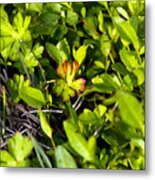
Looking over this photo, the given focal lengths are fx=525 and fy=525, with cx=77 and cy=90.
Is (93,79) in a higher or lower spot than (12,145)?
higher

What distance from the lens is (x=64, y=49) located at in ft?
6.11

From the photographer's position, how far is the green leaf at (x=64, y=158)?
1.85 meters

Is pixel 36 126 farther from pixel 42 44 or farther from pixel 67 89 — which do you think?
pixel 42 44

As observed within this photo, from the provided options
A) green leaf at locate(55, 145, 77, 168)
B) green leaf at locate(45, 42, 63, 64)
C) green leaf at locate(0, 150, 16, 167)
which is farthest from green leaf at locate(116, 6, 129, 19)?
green leaf at locate(0, 150, 16, 167)

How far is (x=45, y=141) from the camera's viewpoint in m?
1.86

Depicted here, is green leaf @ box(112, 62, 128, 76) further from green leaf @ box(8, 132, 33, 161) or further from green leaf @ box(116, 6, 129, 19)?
green leaf @ box(8, 132, 33, 161)

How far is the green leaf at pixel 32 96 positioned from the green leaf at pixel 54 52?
0.13 meters

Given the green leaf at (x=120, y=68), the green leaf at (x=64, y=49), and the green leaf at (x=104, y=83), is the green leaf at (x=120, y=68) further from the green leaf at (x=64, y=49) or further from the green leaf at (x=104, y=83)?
the green leaf at (x=64, y=49)

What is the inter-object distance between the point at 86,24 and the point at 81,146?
429 mm

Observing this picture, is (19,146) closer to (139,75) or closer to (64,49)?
(64,49)

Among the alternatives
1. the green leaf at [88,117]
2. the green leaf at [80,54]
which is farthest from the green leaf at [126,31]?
the green leaf at [88,117]

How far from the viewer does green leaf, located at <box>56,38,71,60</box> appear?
1.86 meters

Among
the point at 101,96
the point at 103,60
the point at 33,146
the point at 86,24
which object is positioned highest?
the point at 86,24

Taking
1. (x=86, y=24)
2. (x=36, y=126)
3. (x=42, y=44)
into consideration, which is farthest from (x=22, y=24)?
(x=36, y=126)
